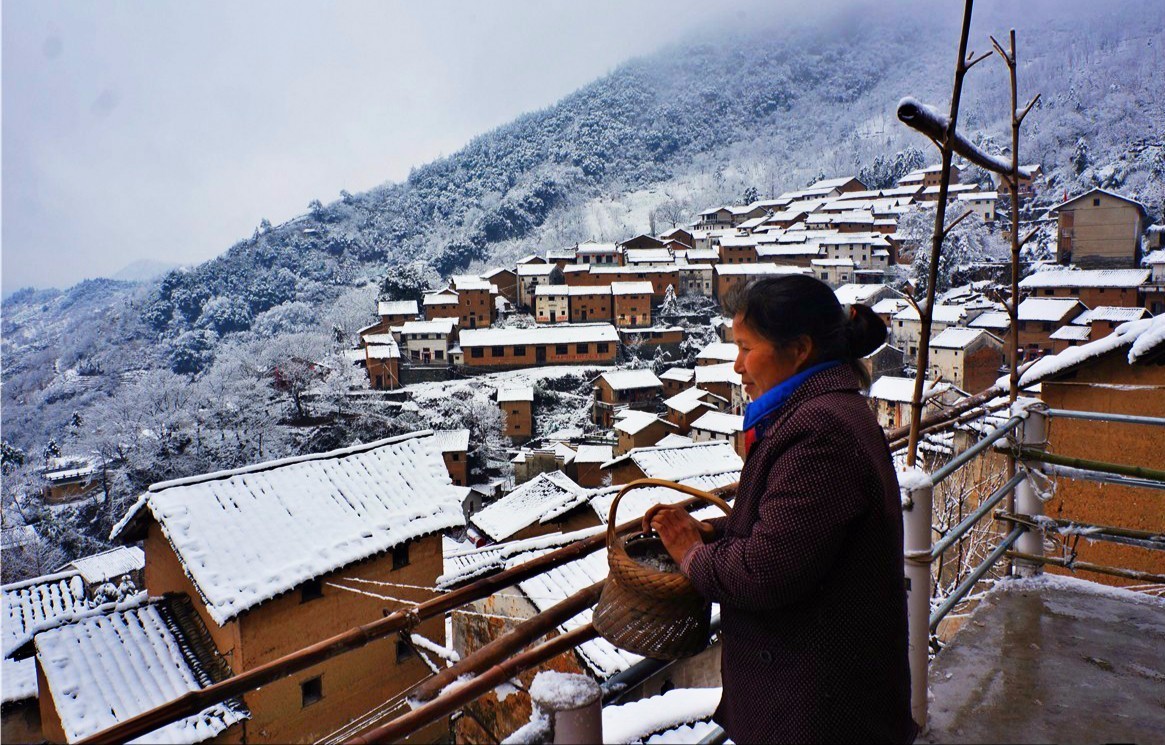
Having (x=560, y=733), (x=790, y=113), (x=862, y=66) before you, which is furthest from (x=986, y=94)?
(x=560, y=733)

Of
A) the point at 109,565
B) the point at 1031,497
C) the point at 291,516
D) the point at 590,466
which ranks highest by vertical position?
the point at 1031,497

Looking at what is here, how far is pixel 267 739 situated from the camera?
6406mm

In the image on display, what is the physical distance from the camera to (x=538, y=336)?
31766 millimetres

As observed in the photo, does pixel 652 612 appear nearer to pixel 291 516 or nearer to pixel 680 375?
pixel 291 516

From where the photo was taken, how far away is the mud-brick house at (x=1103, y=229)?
26.3 meters

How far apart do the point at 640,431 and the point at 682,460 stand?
7.96 metres

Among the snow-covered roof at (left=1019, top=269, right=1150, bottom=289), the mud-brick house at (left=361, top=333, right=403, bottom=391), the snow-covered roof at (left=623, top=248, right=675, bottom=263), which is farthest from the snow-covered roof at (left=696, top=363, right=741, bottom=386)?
the mud-brick house at (left=361, top=333, right=403, bottom=391)

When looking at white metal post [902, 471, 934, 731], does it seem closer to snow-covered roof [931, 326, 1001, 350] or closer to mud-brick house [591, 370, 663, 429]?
snow-covered roof [931, 326, 1001, 350]

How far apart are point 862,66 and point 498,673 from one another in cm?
12054

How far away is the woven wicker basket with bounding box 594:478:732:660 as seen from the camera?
3.90 ft

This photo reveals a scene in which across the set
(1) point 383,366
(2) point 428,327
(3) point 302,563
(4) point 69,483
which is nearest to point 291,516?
(3) point 302,563

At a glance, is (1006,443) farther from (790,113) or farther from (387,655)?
(790,113)

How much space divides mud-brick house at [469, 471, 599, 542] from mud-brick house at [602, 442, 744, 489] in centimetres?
151

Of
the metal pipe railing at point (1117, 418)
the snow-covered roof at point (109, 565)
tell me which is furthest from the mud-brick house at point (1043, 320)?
the snow-covered roof at point (109, 565)
